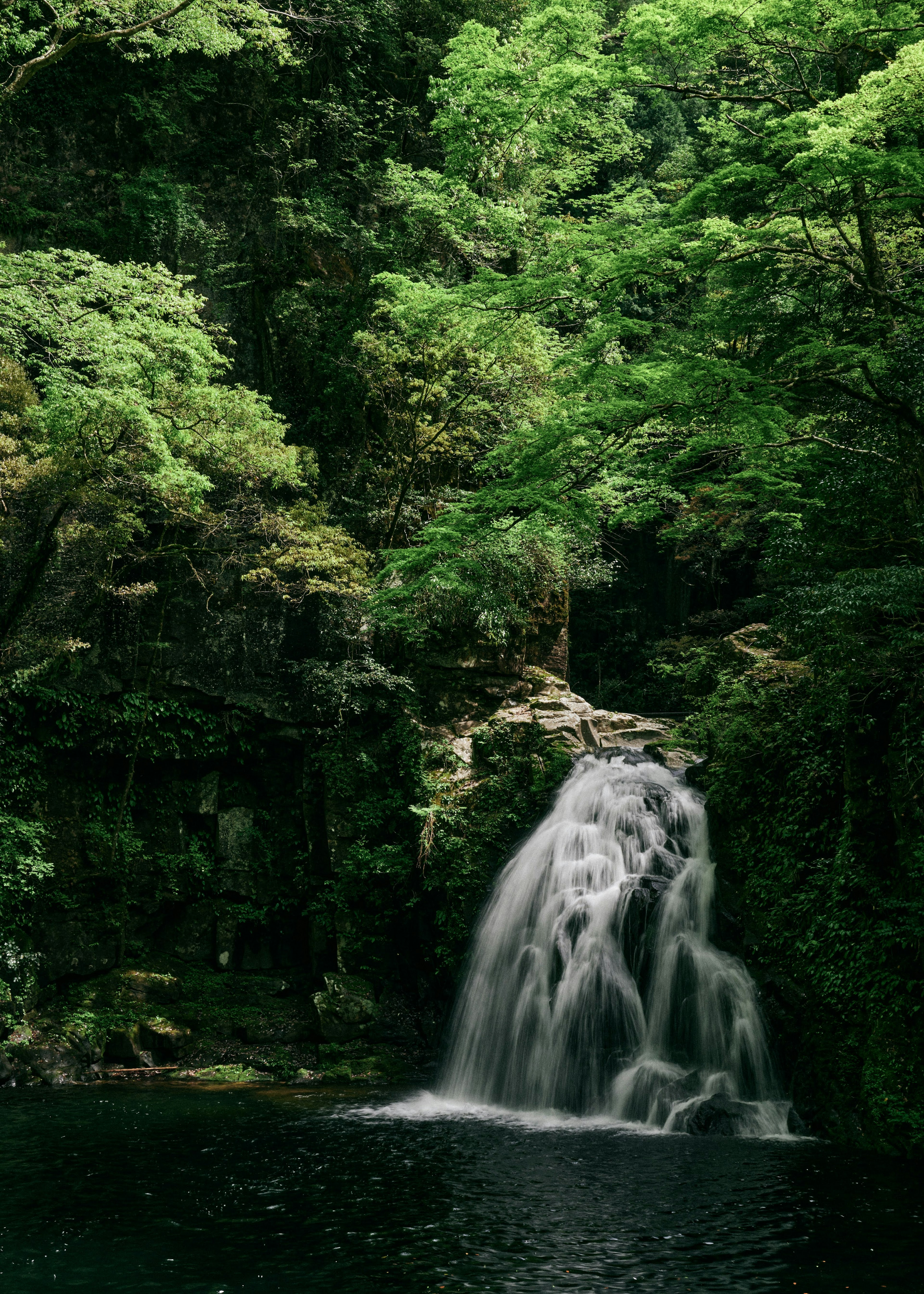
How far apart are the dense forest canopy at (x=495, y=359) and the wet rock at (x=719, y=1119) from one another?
151 cm

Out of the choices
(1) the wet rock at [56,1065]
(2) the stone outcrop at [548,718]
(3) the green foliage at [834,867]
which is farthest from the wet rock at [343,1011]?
(3) the green foliage at [834,867]

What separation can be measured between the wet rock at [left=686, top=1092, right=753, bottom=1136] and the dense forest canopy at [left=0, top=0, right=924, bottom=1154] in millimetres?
1508

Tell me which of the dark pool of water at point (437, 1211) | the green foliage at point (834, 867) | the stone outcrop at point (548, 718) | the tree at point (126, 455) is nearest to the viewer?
the dark pool of water at point (437, 1211)

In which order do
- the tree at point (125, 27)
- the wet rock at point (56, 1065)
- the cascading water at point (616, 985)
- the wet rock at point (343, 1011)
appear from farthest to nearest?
the wet rock at point (343, 1011)
the wet rock at point (56, 1065)
the tree at point (125, 27)
the cascading water at point (616, 985)

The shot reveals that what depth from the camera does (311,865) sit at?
629 inches

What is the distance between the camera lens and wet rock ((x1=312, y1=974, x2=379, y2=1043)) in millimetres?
13367

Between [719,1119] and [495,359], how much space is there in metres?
12.0

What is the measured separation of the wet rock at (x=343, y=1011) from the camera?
13367mm

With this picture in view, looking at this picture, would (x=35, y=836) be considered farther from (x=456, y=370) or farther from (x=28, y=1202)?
(x=456, y=370)

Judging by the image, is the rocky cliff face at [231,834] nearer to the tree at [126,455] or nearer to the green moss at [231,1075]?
the green moss at [231,1075]

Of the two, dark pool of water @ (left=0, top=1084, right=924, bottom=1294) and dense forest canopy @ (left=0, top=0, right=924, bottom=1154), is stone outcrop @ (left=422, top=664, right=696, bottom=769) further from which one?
dark pool of water @ (left=0, top=1084, right=924, bottom=1294)

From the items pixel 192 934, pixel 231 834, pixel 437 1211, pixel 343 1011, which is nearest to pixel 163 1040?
pixel 192 934

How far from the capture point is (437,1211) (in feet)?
22.2

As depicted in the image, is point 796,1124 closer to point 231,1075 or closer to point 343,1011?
point 343,1011
